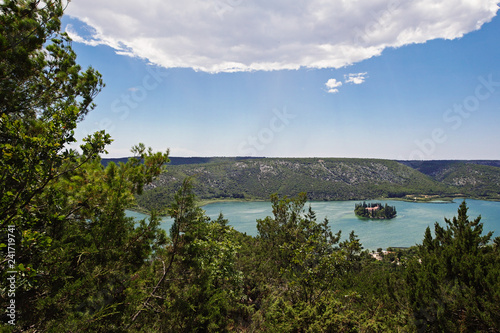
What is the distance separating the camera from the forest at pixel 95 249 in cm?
258

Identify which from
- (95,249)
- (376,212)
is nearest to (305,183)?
(376,212)

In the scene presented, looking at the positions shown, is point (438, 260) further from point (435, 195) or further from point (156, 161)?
point (435, 195)

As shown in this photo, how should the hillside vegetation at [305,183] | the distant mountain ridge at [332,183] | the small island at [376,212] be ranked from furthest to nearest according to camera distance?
1. the hillside vegetation at [305,183]
2. the distant mountain ridge at [332,183]
3. the small island at [376,212]

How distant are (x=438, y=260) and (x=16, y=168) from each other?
1057 centimetres

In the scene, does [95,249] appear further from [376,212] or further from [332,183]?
[332,183]

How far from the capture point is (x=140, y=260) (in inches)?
159

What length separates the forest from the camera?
2579mm

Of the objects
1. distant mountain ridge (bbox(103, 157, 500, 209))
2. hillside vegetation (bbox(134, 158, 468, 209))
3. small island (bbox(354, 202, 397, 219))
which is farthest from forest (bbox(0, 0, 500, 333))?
hillside vegetation (bbox(134, 158, 468, 209))

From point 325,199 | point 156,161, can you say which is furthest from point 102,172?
point 325,199

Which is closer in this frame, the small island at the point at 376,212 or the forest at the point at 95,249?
the forest at the point at 95,249

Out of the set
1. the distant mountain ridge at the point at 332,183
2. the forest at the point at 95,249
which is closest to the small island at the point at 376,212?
the distant mountain ridge at the point at 332,183

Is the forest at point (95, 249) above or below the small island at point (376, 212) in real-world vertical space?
above

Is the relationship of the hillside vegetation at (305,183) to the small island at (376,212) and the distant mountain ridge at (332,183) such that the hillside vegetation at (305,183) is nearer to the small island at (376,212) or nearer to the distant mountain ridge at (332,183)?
the distant mountain ridge at (332,183)

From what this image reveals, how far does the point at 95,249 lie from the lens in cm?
329
